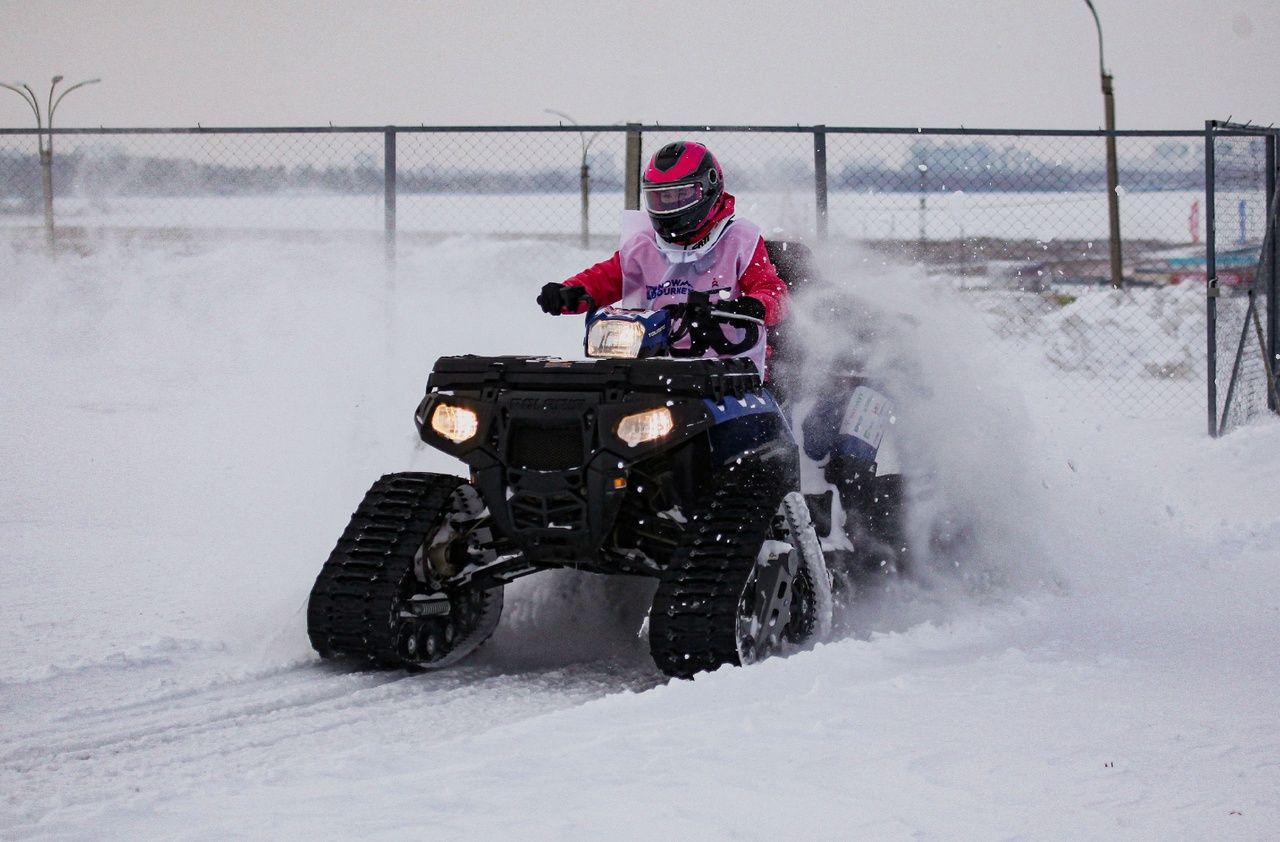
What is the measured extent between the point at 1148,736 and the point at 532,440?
2.37 meters

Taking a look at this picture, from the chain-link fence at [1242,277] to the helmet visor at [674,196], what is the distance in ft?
21.2

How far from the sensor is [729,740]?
4246 millimetres

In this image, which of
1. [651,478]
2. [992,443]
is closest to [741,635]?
[651,478]

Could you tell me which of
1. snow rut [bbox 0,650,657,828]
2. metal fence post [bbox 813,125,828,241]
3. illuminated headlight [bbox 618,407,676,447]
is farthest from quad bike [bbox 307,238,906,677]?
metal fence post [bbox 813,125,828,241]

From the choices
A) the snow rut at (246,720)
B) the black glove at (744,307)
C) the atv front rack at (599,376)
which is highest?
the black glove at (744,307)

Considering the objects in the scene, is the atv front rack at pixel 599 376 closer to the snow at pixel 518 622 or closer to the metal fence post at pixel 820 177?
the snow at pixel 518 622

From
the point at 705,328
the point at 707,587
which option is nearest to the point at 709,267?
the point at 705,328

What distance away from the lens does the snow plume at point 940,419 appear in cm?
714

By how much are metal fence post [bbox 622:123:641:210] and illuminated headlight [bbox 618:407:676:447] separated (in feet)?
16.8

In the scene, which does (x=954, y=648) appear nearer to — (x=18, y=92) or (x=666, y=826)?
(x=666, y=826)

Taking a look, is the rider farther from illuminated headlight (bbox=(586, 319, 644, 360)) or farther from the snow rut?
the snow rut

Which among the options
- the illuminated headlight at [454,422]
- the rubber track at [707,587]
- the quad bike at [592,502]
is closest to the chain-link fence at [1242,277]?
the quad bike at [592,502]

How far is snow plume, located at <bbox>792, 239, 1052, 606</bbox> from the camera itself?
7137 mm

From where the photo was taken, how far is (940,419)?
737 cm
